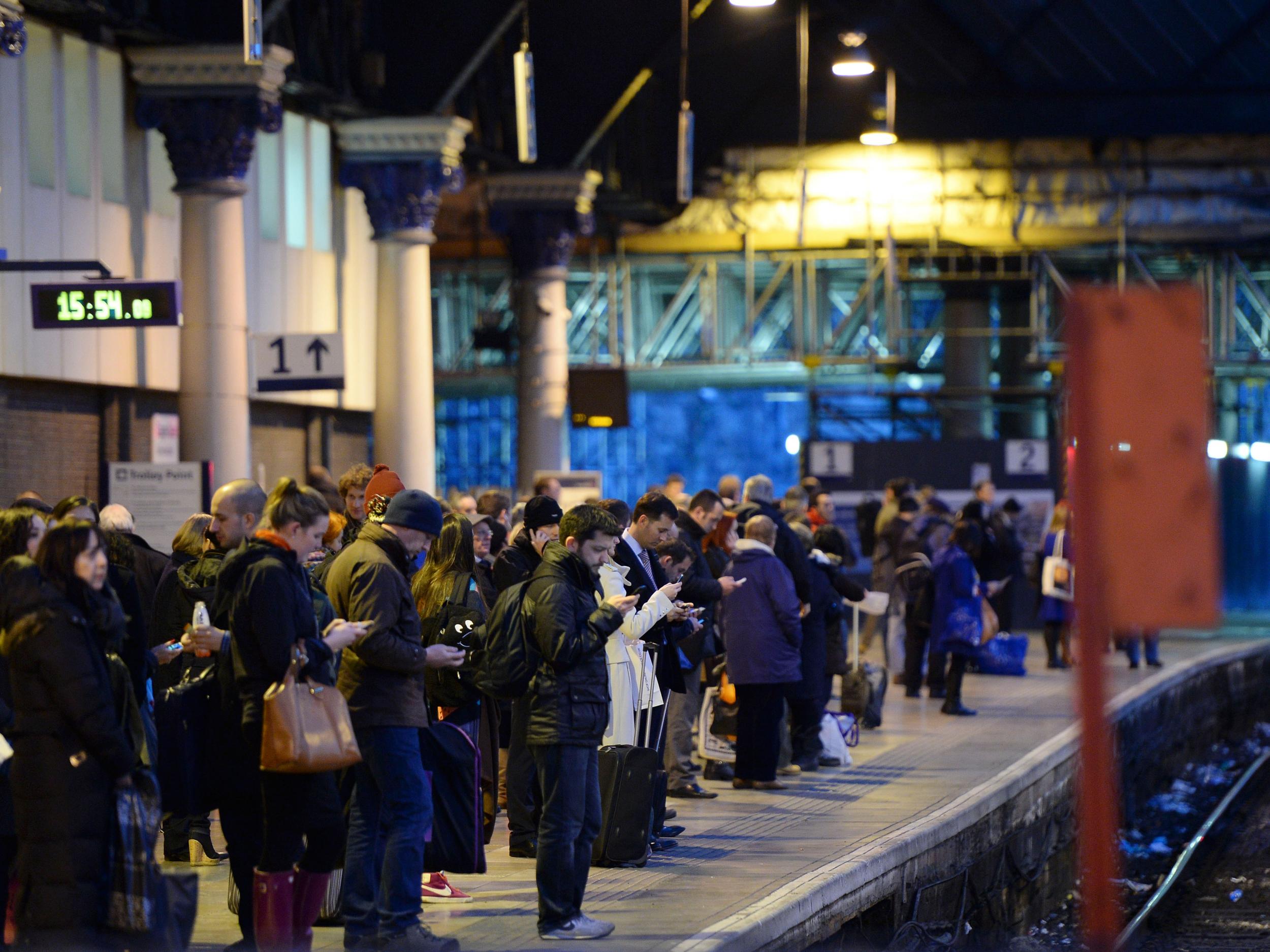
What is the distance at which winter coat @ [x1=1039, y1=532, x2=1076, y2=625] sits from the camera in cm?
2020

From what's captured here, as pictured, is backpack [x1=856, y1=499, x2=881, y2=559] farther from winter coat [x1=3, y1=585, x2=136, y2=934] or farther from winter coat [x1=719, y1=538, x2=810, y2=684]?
winter coat [x1=3, y1=585, x2=136, y2=934]

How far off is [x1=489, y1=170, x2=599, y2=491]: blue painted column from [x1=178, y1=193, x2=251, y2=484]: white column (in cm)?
747

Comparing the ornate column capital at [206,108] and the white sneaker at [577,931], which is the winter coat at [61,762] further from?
the ornate column capital at [206,108]

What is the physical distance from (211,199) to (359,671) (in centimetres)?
942

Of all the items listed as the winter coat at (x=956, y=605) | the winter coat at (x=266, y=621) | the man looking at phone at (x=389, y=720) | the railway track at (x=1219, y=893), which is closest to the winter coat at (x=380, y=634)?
the man looking at phone at (x=389, y=720)

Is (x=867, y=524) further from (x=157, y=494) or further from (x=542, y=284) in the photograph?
(x=157, y=494)

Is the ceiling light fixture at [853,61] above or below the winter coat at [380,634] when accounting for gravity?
above

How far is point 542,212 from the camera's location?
23594 millimetres

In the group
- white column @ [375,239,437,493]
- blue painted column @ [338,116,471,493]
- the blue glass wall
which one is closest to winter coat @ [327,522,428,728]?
blue painted column @ [338,116,471,493]

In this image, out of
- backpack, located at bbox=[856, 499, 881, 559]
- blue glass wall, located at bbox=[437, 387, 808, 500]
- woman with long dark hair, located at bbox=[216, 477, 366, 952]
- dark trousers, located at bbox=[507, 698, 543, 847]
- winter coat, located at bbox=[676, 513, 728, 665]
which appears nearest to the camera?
woman with long dark hair, located at bbox=[216, 477, 366, 952]

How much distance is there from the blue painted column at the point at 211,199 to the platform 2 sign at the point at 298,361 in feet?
1.86

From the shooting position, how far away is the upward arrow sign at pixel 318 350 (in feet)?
51.0

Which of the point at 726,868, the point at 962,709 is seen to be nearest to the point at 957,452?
the point at 962,709

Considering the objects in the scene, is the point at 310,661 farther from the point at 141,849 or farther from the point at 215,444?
the point at 215,444
